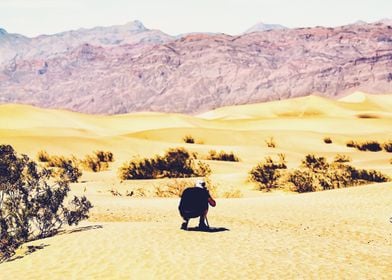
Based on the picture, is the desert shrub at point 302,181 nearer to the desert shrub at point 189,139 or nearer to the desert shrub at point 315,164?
the desert shrub at point 315,164

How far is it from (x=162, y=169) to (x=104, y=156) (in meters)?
6.54

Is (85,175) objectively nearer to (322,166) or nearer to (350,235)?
(322,166)

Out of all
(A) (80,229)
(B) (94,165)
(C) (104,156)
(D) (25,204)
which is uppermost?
(D) (25,204)

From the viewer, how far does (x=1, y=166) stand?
14.1 m

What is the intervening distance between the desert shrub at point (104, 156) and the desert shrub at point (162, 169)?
525 cm

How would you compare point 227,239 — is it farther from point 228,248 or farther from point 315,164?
point 315,164

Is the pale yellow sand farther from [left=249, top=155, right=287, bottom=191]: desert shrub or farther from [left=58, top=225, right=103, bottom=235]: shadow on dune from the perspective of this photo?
[left=249, top=155, right=287, bottom=191]: desert shrub

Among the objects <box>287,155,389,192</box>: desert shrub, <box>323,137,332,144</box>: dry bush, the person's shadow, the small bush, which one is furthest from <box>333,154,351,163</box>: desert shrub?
the person's shadow

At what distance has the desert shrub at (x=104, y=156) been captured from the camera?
3419 centimetres

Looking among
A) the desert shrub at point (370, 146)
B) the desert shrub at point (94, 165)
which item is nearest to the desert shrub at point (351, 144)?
the desert shrub at point (370, 146)

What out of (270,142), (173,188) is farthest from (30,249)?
(270,142)

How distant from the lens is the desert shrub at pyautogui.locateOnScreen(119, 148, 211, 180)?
27.7 metres

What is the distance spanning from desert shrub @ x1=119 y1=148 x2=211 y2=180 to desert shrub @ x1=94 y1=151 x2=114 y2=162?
17.2ft

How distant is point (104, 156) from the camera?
34531 millimetres
